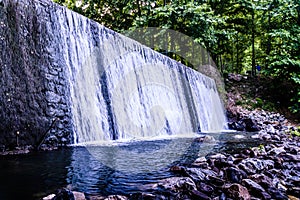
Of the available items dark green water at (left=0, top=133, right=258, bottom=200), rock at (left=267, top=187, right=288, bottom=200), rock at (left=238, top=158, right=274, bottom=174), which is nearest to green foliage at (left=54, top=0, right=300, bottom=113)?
rock at (left=238, top=158, right=274, bottom=174)

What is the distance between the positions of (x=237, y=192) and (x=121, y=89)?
4.88 meters

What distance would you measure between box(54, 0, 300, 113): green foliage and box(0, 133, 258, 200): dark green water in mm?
9835

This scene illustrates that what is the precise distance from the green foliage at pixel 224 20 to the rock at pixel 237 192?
10.6 meters

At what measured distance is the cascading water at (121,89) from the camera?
5.38 m

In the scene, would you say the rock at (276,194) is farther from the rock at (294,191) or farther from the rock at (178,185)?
the rock at (178,185)

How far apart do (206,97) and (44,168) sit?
401 inches

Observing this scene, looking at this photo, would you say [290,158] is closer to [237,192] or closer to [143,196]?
[237,192]

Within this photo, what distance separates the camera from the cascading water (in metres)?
5.38

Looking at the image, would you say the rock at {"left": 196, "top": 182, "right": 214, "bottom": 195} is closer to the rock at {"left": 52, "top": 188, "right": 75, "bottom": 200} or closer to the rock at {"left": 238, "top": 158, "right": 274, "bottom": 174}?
the rock at {"left": 238, "top": 158, "right": 274, "bottom": 174}

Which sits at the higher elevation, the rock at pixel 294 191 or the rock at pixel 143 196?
the rock at pixel 143 196

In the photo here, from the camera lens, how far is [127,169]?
3.12 meters

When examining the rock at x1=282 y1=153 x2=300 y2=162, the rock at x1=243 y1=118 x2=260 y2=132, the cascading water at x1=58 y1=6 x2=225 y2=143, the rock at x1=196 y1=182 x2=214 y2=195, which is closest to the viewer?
the rock at x1=196 y1=182 x2=214 y2=195

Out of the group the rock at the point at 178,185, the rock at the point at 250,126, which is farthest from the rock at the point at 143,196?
the rock at the point at 250,126

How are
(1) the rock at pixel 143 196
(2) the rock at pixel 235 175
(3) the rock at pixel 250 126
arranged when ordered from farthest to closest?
(3) the rock at pixel 250 126
(2) the rock at pixel 235 175
(1) the rock at pixel 143 196
